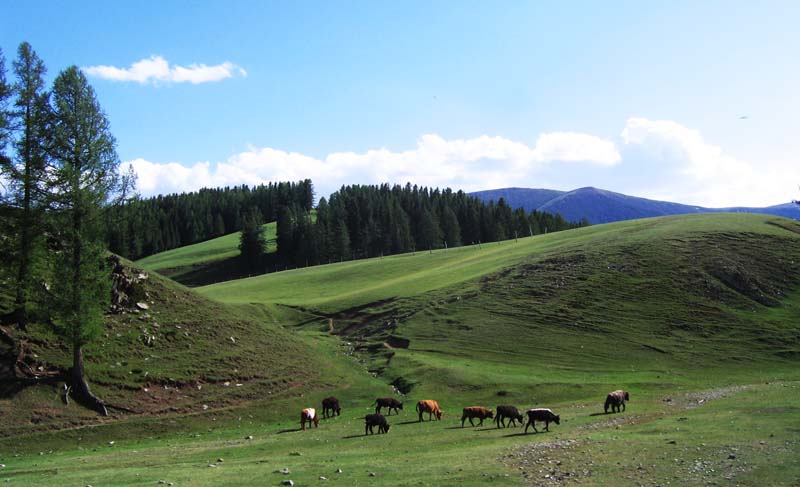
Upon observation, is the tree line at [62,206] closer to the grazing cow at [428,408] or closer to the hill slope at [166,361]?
the hill slope at [166,361]

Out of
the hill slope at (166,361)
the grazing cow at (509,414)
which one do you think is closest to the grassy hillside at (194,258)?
the hill slope at (166,361)

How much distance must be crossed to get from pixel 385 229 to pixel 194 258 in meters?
53.3

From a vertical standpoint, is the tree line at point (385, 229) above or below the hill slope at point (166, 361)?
above

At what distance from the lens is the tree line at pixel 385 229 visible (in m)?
141

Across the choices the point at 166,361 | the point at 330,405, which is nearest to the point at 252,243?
the point at 166,361

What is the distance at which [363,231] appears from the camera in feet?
488

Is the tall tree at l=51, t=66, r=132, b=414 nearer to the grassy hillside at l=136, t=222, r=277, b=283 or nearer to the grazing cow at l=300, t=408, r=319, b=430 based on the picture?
the grazing cow at l=300, t=408, r=319, b=430

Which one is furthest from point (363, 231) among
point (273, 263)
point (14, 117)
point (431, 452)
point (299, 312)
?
point (431, 452)

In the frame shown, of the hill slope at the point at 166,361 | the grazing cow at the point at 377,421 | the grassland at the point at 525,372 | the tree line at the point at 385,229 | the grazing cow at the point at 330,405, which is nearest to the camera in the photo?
the grassland at the point at 525,372

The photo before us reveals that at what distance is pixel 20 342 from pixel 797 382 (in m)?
51.7

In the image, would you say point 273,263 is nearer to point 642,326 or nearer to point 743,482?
point 642,326

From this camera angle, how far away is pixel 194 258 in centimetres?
15512

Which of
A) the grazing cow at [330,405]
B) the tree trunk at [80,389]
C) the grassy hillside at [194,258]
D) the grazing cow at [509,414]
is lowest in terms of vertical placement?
the grazing cow at [330,405]

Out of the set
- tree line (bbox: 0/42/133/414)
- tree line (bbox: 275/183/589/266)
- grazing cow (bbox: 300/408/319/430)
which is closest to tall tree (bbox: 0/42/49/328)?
tree line (bbox: 0/42/133/414)
